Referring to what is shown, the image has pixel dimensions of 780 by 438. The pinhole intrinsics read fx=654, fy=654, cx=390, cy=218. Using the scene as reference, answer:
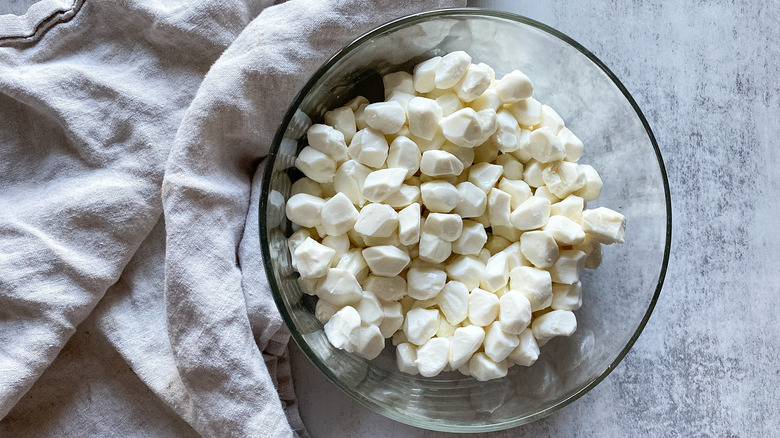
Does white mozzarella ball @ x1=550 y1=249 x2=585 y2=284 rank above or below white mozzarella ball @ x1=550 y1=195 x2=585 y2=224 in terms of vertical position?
below

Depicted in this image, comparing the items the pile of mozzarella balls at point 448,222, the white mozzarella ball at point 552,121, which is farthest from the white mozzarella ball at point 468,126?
the white mozzarella ball at point 552,121

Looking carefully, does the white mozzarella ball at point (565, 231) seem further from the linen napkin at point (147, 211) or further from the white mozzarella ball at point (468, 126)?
the linen napkin at point (147, 211)

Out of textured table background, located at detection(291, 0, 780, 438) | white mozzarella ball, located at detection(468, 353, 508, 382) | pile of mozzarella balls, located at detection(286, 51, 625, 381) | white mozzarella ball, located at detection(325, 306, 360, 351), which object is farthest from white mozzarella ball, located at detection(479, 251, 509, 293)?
textured table background, located at detection(291, 0, 780, 438)

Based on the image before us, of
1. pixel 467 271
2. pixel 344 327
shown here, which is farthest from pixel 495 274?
pixel 344 327

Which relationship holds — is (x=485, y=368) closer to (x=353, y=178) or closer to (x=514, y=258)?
(x=514, y=258)

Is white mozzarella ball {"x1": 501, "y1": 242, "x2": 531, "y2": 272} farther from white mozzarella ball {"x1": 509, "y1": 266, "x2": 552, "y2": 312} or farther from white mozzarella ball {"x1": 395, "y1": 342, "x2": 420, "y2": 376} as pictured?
white mozzarella ball {"x1": 395, "y1": 342, "x2": 420, "y2": 376}

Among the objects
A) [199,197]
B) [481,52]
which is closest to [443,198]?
[481,52]
